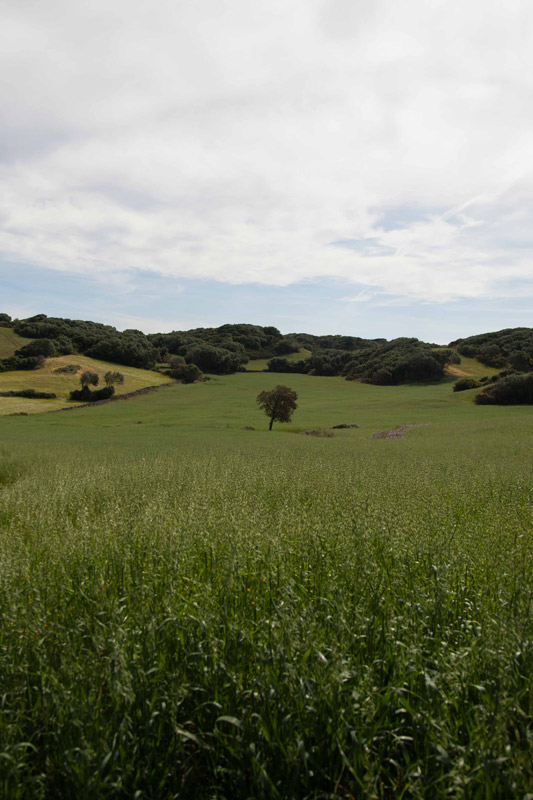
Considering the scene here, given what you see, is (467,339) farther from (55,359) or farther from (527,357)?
(55,359)

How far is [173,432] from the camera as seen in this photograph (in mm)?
39188

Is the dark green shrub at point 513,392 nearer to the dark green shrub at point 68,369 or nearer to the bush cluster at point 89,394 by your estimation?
the bush cluster at point 89,394

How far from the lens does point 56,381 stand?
244ft

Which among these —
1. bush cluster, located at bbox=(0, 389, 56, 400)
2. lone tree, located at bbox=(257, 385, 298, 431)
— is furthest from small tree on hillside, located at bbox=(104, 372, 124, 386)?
lone tree, located at bbox=(257, 385, 298, 431)

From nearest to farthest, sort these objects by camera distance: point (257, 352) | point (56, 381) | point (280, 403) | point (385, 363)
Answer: point (280, 403)
point (56, 381)
point (385, 363)
point (257, 352)

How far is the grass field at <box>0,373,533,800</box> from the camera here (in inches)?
82.0

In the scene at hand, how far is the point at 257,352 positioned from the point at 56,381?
65948 millimetres

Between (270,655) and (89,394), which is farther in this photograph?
(89,394)

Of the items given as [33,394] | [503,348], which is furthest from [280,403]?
[503,348]

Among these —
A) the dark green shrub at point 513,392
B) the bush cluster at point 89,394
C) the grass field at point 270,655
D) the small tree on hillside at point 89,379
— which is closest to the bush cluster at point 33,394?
the bush cluster at point 89,394

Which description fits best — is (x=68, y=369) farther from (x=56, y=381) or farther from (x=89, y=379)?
(x=89, y=379)

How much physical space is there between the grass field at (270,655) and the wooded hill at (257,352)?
→ 3277 inches

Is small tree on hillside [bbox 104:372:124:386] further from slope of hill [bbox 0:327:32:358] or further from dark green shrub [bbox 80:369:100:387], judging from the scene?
slope of hill [bbox 0:327:32:358]

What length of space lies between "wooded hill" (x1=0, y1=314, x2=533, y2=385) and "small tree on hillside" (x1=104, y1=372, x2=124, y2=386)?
17.4 meters
